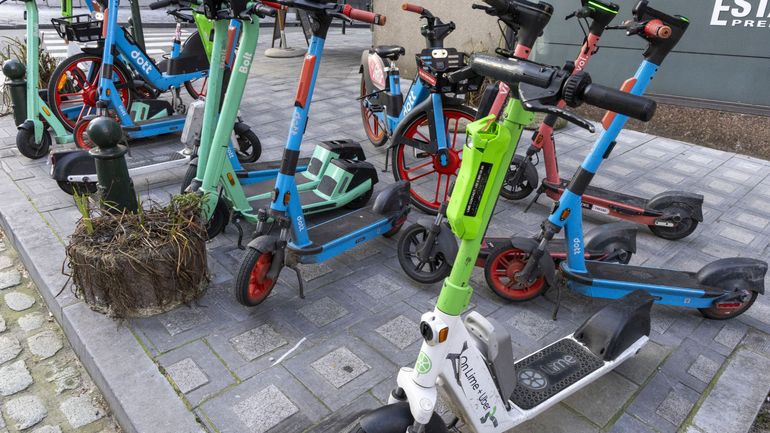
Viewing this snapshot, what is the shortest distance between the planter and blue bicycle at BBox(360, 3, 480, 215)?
175 centimetres

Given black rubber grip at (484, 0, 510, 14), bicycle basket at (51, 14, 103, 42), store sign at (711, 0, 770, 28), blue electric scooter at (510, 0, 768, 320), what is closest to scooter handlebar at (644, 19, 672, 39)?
blue electric scooter at (510, 0, 768, 320)

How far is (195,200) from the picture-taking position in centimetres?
318

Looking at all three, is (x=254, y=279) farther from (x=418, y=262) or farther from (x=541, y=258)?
(x=541, y=258)

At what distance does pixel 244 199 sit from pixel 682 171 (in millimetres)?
4361

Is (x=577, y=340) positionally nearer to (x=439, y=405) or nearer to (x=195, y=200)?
(x=439, y=405)

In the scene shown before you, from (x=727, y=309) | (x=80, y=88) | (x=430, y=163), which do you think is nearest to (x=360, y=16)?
(x=430, y=163)

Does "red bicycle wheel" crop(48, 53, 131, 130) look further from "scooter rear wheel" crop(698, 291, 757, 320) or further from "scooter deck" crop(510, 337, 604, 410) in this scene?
"scooter rear wheel" crop(698, 291, 757, 320)

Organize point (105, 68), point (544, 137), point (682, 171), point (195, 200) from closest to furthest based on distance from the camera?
point (195, 200) → point (544, 137) → point (105, 68) → point (682, 171)

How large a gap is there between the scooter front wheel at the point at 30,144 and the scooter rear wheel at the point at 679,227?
5448 millimetres

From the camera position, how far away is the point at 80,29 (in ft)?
16.8

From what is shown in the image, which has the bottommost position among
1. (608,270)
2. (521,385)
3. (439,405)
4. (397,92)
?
(439,405)

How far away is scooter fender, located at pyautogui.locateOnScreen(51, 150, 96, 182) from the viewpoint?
413cm

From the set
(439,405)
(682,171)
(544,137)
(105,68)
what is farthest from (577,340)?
(105,68)

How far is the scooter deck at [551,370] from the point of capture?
7.62ft
